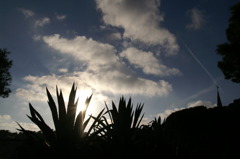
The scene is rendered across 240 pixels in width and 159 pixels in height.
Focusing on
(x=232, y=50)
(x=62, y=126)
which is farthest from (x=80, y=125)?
(x=232, y=50)

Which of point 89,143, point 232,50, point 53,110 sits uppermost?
point 232,50

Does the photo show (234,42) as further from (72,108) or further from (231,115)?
(72,108)

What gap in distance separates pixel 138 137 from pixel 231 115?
2993 millimetres

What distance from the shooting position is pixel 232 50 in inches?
618

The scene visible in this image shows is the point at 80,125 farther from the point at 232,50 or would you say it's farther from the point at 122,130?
the point at 232,50

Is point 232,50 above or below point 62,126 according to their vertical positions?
above

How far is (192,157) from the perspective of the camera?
308cm

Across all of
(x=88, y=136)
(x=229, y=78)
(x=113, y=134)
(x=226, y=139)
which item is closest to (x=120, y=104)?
(x=113, y=134)

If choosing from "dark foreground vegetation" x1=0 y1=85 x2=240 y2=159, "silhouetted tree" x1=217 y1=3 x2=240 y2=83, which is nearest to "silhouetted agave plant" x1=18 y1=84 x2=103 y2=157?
"dark foreground vegetation" x1=0 y1=85 x2=240 y2=159

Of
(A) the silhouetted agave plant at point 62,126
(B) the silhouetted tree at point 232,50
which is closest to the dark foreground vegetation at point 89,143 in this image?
(A) the silhouetted agave plant at point 62,126

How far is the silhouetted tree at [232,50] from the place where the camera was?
1555 centimetres

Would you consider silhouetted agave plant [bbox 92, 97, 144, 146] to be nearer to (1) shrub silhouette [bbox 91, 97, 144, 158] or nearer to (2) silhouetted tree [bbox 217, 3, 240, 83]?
(1) shrub silhouette [bbox 91, 97, 144, 158]

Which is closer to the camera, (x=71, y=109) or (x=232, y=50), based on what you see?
(x=71, y=109)

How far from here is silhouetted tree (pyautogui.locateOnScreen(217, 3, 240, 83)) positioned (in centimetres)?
1555
